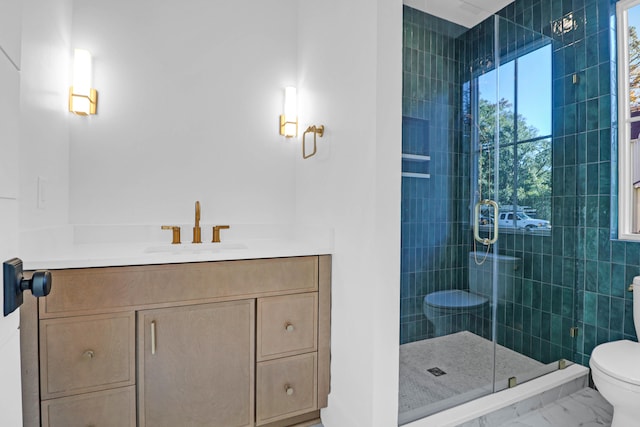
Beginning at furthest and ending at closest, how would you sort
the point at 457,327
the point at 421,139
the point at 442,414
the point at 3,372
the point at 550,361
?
the point at 550,361 → the point at 457,327 → the point at 421,139 → the point at 442,414 → the point at 3,372

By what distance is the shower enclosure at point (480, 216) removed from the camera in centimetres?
162

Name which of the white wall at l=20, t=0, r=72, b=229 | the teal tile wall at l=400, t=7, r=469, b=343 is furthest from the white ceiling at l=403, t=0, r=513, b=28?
the white wall at l=20, t=0, r=72, b=229

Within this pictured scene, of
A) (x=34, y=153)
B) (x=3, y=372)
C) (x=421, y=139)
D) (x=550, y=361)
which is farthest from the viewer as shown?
(x=550, y=361)

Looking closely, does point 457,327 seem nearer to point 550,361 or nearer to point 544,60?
point 550,361

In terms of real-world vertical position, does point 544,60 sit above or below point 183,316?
above

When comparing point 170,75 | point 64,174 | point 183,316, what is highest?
point 170,75

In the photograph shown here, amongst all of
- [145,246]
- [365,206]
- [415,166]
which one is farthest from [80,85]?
[415,166]

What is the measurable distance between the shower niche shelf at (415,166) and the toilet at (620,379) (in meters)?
1.13

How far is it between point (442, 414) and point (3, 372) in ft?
5.37

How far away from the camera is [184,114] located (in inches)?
76.2

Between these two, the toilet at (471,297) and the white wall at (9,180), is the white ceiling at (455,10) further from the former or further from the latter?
the white wall at (9,180)

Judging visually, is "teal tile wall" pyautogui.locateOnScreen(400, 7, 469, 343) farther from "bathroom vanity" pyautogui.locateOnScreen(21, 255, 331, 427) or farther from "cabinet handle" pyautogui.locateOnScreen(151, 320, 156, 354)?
"cabinet handle" pyautogui.locateOnScreen(151, 320, 156, 354)

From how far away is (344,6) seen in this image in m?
1.55

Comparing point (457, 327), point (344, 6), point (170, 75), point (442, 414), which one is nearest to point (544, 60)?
point (344, 6)
